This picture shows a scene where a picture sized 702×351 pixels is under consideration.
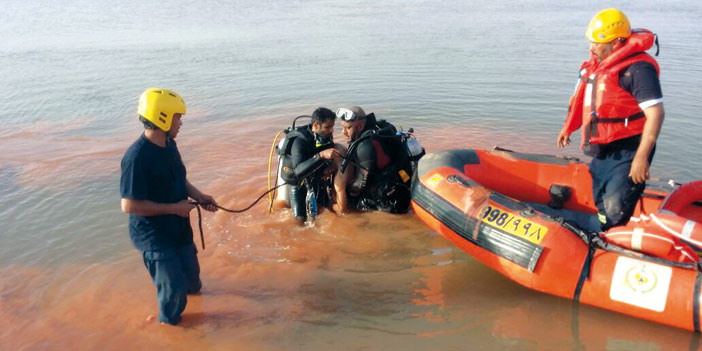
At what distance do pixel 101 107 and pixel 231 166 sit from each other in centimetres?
475

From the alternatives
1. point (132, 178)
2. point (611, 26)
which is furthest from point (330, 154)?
point (611, 26)

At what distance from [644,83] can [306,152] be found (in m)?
2.84

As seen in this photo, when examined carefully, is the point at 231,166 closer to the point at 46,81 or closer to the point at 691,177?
the point at 691,177

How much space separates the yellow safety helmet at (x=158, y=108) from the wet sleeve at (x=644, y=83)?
118 inches

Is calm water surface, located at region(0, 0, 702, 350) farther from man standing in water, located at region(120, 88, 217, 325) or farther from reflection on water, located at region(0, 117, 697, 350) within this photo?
man standing in water, located at region(120, 88, 217, 325)

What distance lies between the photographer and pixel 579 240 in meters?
3.71

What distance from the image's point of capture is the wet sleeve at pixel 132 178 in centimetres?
291

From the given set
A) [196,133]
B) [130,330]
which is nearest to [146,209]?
[130,330]

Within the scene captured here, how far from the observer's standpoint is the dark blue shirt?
2.93 metres

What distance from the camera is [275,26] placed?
66.8 feet

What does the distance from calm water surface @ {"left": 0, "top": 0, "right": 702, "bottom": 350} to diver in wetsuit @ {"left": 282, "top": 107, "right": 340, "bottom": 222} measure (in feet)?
1.15

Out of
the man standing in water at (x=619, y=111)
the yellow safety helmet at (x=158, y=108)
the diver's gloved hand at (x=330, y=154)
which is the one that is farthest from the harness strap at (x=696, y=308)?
the yellow safety helmet at (x=158, y=108)

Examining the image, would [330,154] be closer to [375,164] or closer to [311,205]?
[375,164]

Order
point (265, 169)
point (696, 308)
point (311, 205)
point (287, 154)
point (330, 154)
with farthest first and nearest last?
point (265, 169), point (311, 205), point (287, 154), point (330, 154), point (696, 308)
